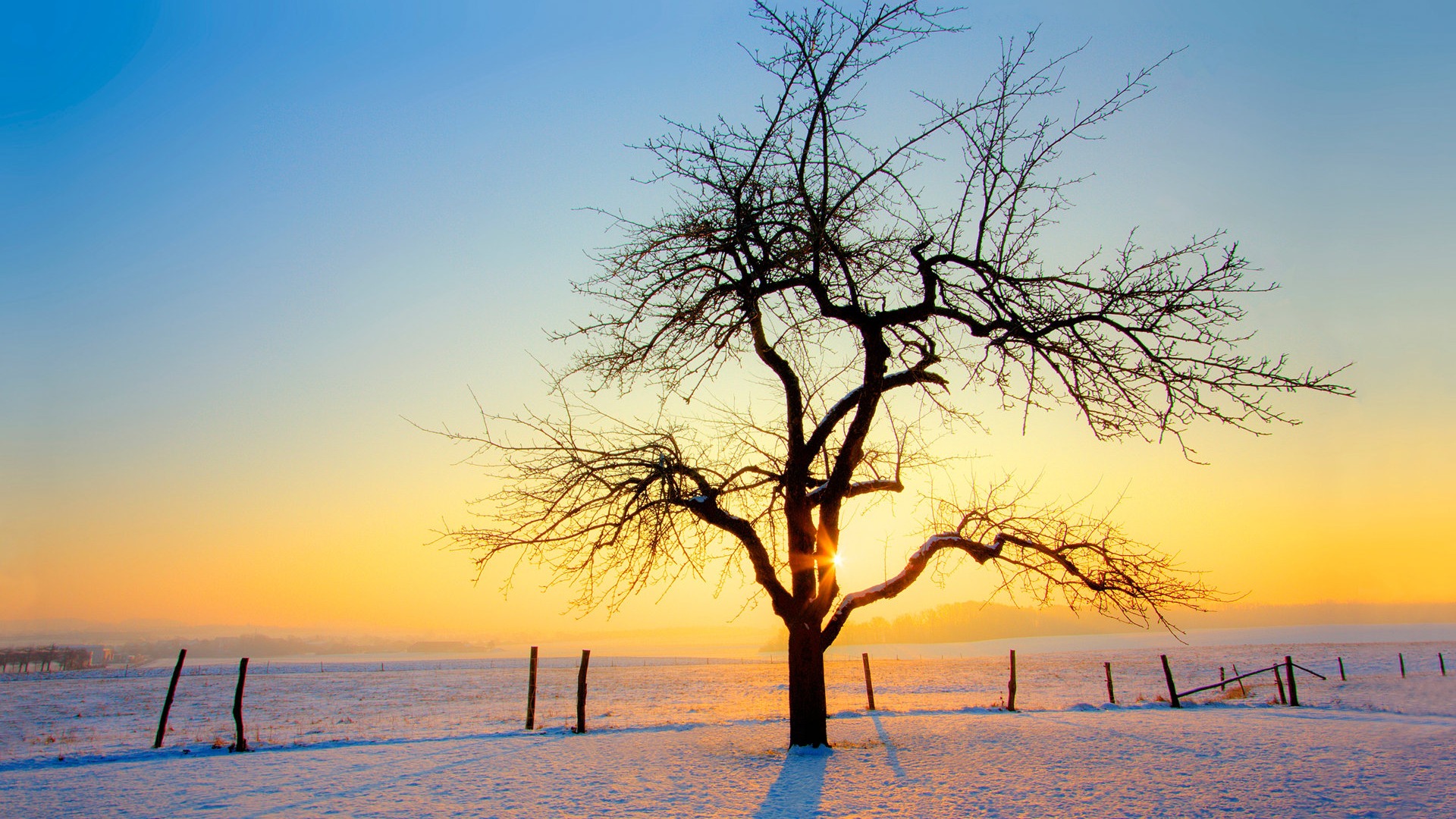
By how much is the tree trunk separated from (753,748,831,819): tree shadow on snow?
0.24 m

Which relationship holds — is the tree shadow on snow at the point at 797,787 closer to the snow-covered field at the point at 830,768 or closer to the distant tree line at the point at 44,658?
the snow-covered field at the point at 830,768

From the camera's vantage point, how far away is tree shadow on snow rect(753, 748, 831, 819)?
6820 millimetres

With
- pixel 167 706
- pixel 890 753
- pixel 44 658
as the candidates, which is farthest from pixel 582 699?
pixel 44 658

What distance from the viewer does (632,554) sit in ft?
33.0

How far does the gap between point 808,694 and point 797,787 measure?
8.62 feet

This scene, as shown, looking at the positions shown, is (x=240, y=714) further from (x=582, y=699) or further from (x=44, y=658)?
(x=44, y=658)

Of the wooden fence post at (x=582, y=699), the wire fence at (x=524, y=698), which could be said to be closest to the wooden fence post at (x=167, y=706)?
the wire fence at (x=524, y=698)

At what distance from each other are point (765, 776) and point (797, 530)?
3517 mm

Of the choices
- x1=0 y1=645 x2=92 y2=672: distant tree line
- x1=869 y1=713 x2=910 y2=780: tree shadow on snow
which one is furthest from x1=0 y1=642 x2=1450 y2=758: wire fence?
x1=0 y1=645 x2=92 y2=672: distant tree line

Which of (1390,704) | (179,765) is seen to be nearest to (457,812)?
(179,765)

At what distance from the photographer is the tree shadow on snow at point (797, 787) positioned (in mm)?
6820

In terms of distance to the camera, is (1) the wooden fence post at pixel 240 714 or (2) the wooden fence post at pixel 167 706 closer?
(1) the wooden fence post at pixel 240 714

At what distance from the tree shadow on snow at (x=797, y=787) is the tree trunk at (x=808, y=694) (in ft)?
0.80

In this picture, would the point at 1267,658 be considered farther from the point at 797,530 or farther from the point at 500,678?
the point at 797,530
